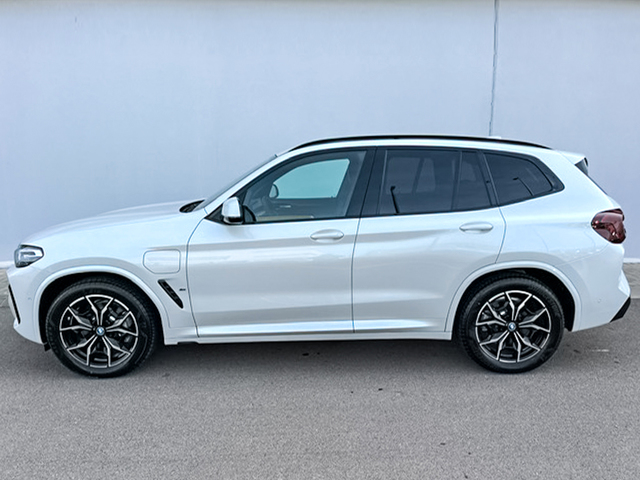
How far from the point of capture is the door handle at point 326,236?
380 centimetres

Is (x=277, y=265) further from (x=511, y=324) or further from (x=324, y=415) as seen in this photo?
(x=511, y=324)

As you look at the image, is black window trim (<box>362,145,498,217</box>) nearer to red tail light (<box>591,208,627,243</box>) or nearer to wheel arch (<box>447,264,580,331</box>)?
wheel arch (<box>447,264,580,331</box>)

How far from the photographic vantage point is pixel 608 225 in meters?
3.82

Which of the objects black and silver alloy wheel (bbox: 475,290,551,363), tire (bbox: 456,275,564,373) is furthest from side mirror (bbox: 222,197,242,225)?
black and silver alloy wheel (bbox: 475,290,551,363)

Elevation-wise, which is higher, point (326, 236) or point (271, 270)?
point (326, 236)

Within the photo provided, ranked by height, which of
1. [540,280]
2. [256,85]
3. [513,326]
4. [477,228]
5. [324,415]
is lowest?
[324,415]

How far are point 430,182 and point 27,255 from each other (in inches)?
121

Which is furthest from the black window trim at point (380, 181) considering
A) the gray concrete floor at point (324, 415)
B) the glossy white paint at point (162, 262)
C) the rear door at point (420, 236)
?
the glossy white paint at point (162, 262)

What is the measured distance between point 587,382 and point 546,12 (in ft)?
17.1

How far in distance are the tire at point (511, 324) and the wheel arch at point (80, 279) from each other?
2.28m

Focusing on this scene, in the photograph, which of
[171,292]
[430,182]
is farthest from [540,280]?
[171,292]

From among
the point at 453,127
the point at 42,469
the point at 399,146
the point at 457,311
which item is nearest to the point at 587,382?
the point at 457,311

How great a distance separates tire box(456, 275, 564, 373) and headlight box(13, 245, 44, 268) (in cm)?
318

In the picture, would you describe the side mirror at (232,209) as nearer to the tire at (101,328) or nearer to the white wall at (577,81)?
the tire at (101,328)
